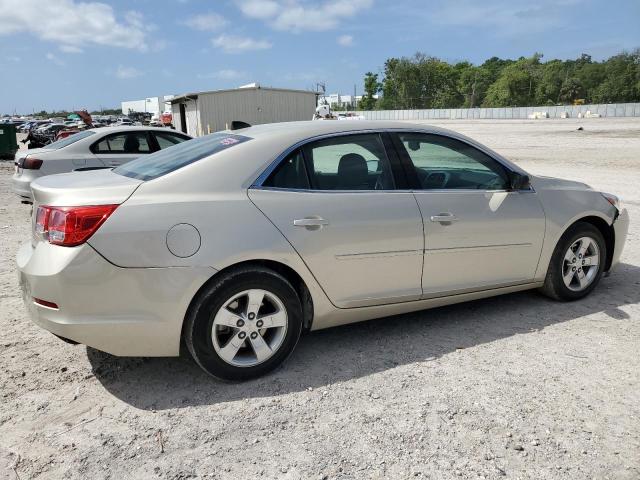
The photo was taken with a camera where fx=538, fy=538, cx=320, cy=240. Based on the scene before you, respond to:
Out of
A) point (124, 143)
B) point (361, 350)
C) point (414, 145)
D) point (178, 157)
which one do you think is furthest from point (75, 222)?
point (124, 143)

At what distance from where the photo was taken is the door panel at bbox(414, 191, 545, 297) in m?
3.85

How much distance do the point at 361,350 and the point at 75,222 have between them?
205 centimetres

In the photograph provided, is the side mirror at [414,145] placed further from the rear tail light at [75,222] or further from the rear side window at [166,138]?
the rear side window at [166,138]

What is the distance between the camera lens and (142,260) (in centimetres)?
297

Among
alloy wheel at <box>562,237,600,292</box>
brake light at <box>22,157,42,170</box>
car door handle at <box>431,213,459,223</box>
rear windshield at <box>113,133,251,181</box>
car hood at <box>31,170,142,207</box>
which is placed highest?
rear windshield at <box>113,133,251,181</box>

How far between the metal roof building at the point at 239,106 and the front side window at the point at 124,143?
23.5 metres

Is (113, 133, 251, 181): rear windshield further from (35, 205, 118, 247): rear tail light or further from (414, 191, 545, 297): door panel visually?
(414, 191, 545, 297): door panel

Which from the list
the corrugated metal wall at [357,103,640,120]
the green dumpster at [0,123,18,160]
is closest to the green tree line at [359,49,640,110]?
the corrugated metal wall at [357,103,640,120]

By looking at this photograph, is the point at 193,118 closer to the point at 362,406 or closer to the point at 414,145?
the point at 414,145

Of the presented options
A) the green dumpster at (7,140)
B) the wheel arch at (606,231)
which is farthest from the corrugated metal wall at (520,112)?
the wheel arch at (606,231)

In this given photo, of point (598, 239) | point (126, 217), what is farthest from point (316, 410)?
point (598, 239)

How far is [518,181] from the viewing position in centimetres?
421

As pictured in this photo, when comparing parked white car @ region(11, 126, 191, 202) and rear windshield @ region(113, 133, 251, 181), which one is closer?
rear windshield @ region(113, 133, 251, 181)

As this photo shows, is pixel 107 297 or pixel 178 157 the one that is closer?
pixel 107 297
